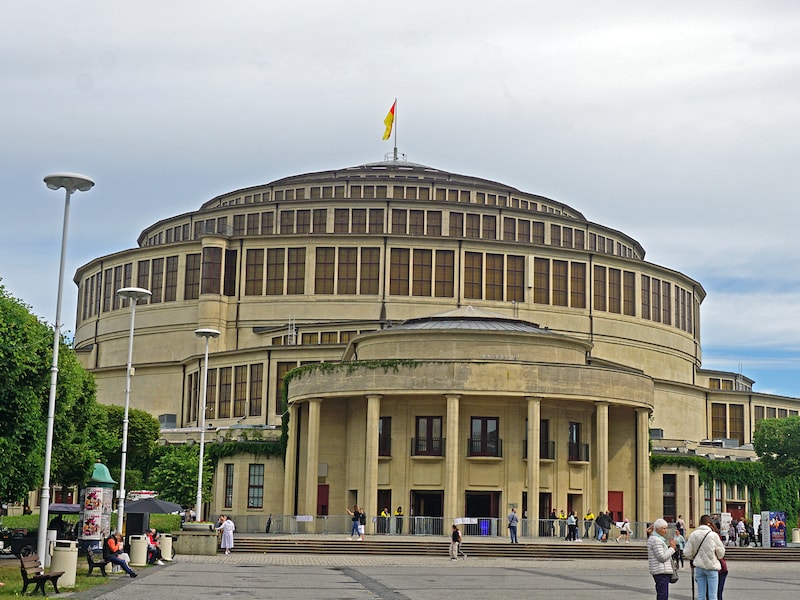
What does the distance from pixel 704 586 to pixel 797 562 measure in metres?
32.6

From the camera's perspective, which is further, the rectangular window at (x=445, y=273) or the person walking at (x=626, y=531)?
the rectangular window at (x=445, y=273)

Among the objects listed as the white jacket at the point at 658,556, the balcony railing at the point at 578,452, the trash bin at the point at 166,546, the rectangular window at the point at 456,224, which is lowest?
the trash bin at the point at 166,546

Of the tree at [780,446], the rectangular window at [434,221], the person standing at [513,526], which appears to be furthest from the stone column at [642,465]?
the rectangular window at [434,221]

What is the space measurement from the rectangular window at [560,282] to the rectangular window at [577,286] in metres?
0.48

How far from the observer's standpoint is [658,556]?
67.9 ft

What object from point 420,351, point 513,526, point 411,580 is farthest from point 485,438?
point 411,580

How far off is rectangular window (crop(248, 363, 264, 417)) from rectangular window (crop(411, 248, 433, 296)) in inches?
510

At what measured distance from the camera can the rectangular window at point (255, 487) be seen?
213 ft

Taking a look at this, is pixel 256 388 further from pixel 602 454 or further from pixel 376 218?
pixel 602 454

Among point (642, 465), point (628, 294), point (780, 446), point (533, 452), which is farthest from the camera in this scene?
point (628, 294)

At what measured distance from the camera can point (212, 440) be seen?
233 feet

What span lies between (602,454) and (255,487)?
19793mm

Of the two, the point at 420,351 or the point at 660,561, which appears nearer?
the point at 660,561

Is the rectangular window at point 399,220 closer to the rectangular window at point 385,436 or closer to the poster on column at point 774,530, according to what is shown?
the rectangular window at point 385,436
